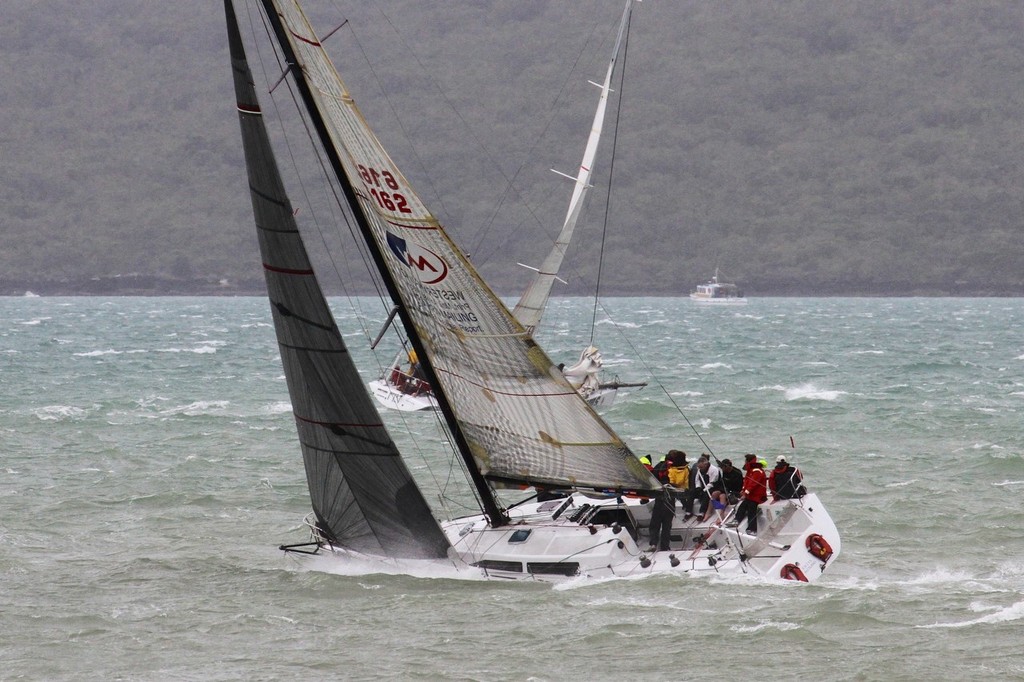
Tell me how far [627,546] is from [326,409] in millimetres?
4490

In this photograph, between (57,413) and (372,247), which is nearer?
(372,247)

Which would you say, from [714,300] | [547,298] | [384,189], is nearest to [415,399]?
[547,298]

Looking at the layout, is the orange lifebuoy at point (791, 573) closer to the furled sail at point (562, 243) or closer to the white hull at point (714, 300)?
the furled sail at point (562, 243)

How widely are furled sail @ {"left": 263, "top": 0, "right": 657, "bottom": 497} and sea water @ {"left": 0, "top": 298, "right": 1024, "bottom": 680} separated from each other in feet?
Answer: 5.45

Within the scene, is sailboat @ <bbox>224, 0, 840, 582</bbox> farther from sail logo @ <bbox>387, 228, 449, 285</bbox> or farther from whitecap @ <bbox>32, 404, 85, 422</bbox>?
whitecap @ <bbox>32, 404, 85, 422</bbox>

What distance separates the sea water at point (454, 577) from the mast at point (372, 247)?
126cm

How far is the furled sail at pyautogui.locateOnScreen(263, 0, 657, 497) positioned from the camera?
1758cm

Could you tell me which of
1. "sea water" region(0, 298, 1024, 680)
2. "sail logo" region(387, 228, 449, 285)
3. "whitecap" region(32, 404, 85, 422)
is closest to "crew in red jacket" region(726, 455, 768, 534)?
"sea water" region(0, 298, 1024, 680)

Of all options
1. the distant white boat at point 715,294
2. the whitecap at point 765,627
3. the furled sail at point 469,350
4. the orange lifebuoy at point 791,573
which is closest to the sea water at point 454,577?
the whitecap at point 765,627

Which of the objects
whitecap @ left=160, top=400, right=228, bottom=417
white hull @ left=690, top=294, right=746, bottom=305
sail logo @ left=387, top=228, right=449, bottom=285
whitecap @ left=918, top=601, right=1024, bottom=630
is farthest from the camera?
white hull @ left=690, top=294, right=746, bottom=305

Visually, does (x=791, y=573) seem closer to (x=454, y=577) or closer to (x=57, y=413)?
(x=454, y=577)

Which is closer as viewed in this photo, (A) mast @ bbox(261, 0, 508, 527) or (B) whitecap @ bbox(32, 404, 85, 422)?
(A) mast @ bbox(261, 0, 508, 527)

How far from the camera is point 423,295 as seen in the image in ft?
59.5

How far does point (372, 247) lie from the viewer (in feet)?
59.0
